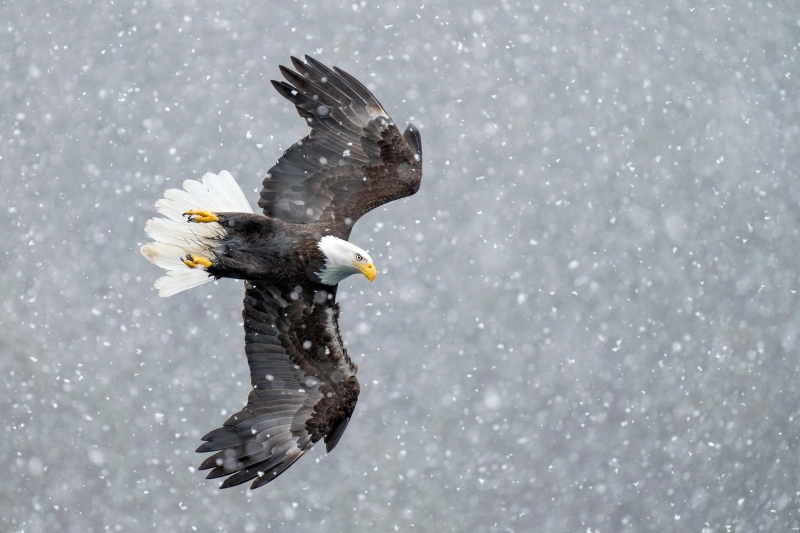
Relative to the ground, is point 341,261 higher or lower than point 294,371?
higher

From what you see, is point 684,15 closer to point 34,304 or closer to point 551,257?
point 551,257

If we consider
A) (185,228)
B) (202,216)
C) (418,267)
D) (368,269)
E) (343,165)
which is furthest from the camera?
(418,267)

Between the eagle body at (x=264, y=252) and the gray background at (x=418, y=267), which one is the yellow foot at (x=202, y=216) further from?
the gray background at (x=418, y=267)

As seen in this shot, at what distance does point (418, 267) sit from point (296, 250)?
724 mm

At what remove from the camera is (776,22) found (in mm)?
5902

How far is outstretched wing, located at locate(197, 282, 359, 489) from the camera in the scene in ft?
16.4

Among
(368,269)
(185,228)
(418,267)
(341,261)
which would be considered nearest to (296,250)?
(341,261)

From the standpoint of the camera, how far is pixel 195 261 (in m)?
4.93

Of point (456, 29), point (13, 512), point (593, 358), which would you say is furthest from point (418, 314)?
point (13, 512)

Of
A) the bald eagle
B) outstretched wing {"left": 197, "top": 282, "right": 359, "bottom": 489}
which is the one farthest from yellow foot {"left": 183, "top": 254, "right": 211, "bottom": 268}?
outstretched wing {"left": 197, "top": 282, "right": 359, "bottom": 489}

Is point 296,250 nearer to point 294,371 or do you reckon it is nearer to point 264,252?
point 264,252

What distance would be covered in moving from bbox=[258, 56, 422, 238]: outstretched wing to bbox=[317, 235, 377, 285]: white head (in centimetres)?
30

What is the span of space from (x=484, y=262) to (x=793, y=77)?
188 centimetres

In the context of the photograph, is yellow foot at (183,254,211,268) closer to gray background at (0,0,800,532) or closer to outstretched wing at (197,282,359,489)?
outstretched wing at (197,282,359,489)
